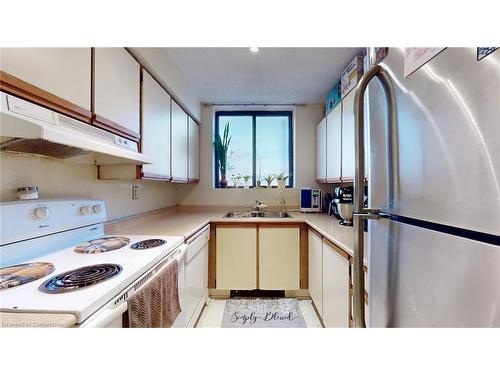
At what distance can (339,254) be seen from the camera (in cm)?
148

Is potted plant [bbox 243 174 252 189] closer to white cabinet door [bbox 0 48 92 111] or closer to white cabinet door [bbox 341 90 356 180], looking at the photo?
white cabinet door [bbox 341 90 356 180]

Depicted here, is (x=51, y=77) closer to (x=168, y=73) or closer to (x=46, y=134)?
(x=46, y=134)

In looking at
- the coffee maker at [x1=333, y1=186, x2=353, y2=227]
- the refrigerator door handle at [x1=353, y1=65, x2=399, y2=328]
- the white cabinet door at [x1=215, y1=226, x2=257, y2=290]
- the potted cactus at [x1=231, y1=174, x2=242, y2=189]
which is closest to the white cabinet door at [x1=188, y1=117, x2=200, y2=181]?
the potted cactus at [x1=231, y1=174, x2=242, y2=189]

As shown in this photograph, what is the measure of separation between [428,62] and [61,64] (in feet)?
4.18

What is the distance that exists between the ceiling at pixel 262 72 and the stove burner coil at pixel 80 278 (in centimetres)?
176

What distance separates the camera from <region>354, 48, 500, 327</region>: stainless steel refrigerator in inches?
14.2

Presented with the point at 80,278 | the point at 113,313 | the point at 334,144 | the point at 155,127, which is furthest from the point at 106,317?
the point at 334,144

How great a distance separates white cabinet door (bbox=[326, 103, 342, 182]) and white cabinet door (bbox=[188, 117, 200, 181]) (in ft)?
5.30

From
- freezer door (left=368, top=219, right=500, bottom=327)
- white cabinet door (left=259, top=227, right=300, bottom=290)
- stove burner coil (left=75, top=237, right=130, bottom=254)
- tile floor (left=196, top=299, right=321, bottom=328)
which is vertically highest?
freezer door (left=368, top=219, right=500, bottom=327)

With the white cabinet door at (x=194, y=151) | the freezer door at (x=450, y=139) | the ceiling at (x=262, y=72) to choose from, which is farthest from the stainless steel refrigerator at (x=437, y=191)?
the white cabinet door at (x=194, y=151)

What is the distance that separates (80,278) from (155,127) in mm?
1237

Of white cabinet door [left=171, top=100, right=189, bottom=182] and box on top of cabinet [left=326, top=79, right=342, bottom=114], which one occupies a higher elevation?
box on top of cabinet [left=326, top=79, right=342, bottom=114]

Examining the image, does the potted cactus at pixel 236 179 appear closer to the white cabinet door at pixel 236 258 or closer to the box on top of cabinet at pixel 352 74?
the white cabinet door at pixel 236 258

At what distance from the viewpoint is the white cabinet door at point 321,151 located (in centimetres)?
263
